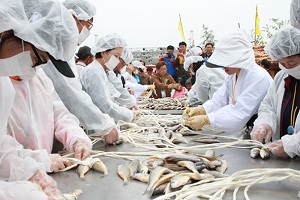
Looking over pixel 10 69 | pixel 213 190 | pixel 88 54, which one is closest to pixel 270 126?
pixel 213 190

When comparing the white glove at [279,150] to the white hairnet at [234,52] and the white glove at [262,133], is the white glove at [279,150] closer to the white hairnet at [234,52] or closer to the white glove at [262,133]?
the white glove at [262,133]

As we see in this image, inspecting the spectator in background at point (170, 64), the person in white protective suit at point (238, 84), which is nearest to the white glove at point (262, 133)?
the person in white protective suit at point (238, 84)

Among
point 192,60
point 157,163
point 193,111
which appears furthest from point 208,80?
point 157,163

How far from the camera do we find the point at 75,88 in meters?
2.60

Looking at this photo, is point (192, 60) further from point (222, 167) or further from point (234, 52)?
point (222, 167)

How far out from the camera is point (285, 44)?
7.64ft

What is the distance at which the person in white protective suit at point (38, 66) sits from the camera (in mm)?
1357

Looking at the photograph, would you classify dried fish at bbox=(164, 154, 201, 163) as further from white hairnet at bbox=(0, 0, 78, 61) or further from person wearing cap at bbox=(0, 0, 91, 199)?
white hairnet at bbox=(0, 0, 78, 61)

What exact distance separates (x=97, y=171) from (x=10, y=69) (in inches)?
31.6

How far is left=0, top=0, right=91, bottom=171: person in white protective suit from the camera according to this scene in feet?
4.45

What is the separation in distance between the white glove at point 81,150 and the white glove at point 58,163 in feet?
0.36

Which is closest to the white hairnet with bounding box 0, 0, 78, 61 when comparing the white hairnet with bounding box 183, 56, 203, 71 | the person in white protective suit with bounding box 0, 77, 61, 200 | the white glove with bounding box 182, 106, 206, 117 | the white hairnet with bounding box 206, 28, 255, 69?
the person in white protective suit with bounding box 0, 77, 61, 200

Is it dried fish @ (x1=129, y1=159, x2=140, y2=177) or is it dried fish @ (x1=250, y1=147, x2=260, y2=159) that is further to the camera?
dried fish @ (x1=250, y1=147, x2=260, y2=159)

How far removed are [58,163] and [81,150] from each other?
0.69ft
